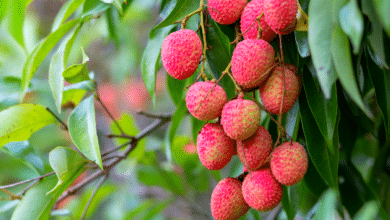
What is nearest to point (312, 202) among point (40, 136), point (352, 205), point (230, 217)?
point (352, 205)

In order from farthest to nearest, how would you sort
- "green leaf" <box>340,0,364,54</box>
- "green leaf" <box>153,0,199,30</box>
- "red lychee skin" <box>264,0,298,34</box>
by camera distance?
1. "green leaf" <box>153,0,199,30</box>
2. "red lychee skin" <box>264,0,298,34</box>
3. "green leaf" <box>340,0,364,54</box>

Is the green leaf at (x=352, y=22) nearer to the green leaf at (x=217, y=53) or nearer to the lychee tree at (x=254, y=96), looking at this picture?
the lychee tree at (x=254, y=96)

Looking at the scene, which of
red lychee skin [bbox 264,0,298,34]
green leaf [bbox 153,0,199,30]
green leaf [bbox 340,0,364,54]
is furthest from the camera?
A: green leaf [bbox 153,0,199,30]

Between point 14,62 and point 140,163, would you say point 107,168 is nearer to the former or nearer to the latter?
point 140,163

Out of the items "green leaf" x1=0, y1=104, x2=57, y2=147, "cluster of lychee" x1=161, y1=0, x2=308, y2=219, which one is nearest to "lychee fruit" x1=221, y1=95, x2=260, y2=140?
"cluster of lychee" x1=161, y1=0, x2=308, y2=219

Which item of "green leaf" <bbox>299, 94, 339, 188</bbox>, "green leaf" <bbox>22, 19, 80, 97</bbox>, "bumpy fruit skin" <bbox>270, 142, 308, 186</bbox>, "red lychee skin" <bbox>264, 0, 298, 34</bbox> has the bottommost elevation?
"green leaf" <bbox>299, 94, 339, 188</bbox>

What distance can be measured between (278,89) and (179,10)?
0.21 meters

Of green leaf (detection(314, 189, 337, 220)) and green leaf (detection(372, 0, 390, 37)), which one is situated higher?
green leaf (detection(372, 0, 390, 37))

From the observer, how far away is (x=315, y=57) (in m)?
0.38

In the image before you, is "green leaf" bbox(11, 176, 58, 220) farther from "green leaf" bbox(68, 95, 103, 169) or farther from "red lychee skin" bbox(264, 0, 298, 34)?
"red lychee skin" bbox(264, 0, 298, 34)

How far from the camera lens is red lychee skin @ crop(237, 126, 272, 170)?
51 cm

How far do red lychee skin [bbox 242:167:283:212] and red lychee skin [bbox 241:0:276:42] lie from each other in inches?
7.6

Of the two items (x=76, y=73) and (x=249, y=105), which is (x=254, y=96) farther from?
(x=76, y=73)

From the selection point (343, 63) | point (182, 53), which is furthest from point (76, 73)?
point (343, 63)
